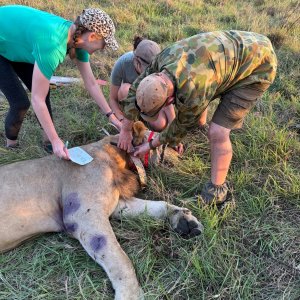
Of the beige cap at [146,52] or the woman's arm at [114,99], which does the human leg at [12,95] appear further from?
the beige cap at [146,52]

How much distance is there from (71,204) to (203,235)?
3.32 feet

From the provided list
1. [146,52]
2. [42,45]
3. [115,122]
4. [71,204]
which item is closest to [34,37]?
[42,45]

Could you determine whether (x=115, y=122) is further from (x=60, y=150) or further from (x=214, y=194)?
(x=214, y=194)

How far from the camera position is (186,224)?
10.2ft

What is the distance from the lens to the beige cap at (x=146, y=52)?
3.92 meters

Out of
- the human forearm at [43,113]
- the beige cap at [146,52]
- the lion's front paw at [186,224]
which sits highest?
the beige cap at [146,52]

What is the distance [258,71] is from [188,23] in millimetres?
4588

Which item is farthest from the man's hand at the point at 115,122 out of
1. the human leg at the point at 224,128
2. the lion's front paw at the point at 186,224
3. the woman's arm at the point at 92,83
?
the lion's front paw at the point at 186,224

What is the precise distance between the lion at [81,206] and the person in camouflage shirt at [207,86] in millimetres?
372

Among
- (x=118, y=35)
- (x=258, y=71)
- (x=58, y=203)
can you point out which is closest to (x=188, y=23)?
(x=118, y=35)

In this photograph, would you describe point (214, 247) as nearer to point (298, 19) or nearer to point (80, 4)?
point (298, 19)

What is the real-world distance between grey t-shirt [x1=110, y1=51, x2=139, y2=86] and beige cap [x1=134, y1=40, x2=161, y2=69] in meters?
0.41

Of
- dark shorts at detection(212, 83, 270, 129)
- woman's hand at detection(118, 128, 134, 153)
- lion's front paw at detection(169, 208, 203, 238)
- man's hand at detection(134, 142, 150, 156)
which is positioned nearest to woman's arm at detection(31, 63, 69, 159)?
woman's hand at detection(118, 128, 134, 153)

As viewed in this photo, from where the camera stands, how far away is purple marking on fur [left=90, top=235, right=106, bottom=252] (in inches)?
114
